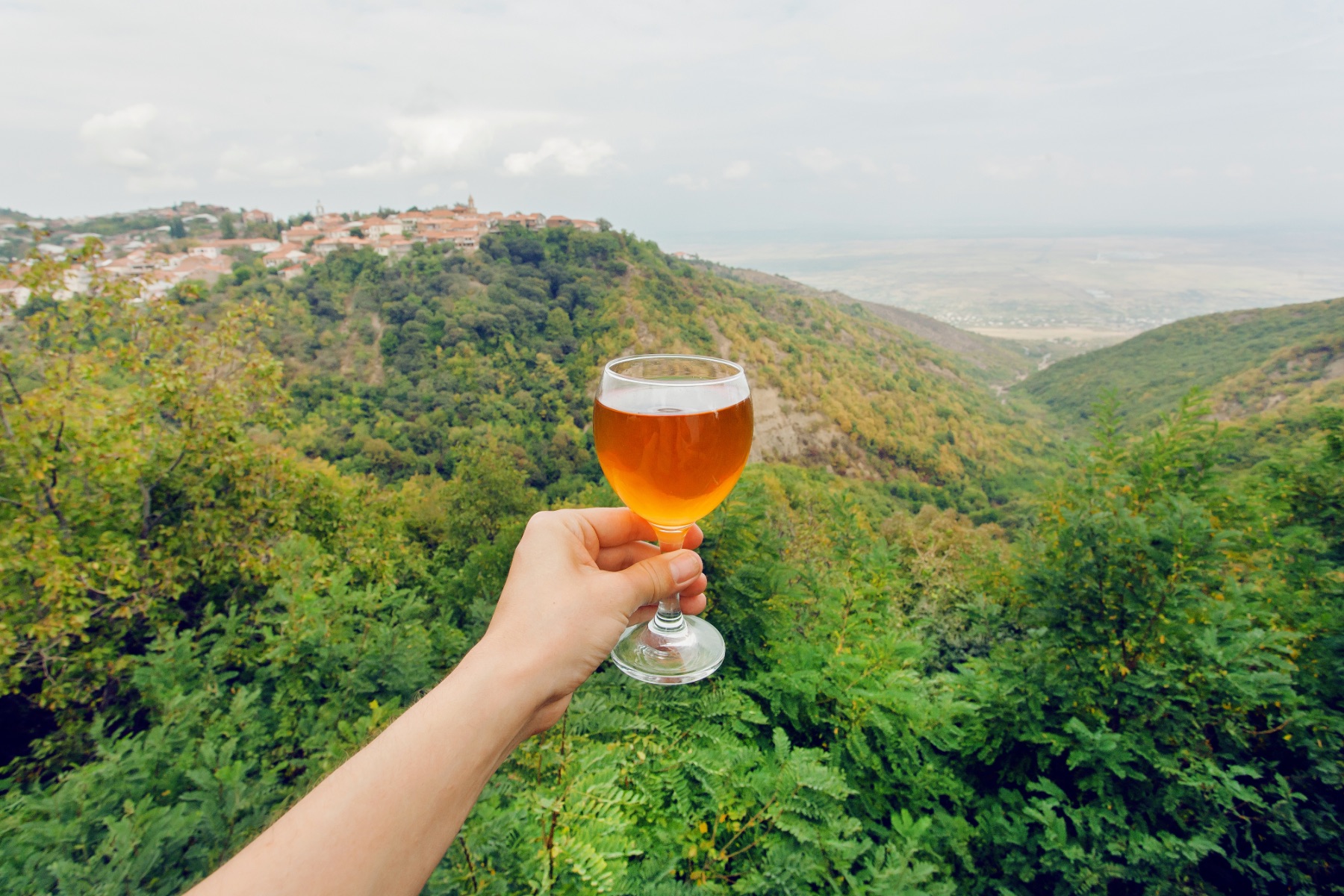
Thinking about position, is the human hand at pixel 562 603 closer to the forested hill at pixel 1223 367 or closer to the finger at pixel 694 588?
the finger at pixel 694 588

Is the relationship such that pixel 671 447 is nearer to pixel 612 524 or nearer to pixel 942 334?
pixel 612 524

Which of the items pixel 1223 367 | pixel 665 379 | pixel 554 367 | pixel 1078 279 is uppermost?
pixel 665 379

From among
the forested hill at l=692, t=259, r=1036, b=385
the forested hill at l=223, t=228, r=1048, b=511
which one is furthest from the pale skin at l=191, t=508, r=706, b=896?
the forested hill at l=692, t=259, r=1036, b=385

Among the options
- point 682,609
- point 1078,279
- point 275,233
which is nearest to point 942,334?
point 1078,279

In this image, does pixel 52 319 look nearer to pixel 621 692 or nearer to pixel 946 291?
pixel 621 692

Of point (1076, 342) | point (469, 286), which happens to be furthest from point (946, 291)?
point (469, 286)
